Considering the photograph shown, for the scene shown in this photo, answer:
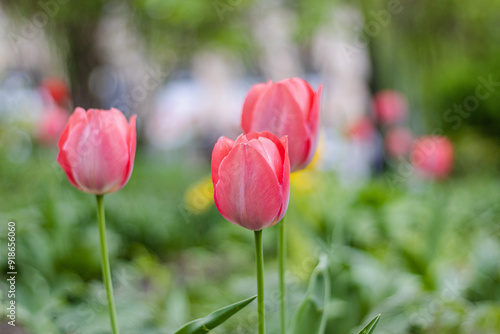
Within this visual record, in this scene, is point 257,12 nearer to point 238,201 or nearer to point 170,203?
point 170,203

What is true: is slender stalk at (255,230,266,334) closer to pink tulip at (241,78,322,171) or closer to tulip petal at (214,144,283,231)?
tulip petal at (214,144,283,231)

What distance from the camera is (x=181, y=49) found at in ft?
21.1

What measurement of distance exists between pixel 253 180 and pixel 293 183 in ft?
8.38

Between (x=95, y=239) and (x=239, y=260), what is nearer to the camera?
(x=95, y=239)

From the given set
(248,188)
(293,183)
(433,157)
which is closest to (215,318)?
(248,188)

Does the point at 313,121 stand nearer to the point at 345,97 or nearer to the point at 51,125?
the point at 51,125

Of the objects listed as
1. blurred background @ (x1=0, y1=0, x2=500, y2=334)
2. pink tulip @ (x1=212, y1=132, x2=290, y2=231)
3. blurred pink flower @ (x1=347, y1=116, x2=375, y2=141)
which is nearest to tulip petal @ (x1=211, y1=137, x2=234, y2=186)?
pink tulip @ (x1=212, y1=132, x2=290, y2=231)

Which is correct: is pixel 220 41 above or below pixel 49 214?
above

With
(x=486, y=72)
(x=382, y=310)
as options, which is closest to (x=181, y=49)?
(x=486, y=72)

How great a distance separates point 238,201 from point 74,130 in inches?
12.8

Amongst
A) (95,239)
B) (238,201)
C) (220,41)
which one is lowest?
(95,239)

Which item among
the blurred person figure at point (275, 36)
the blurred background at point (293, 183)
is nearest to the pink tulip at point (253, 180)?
the blurred background at point (293, 183)

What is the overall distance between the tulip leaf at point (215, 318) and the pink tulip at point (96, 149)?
0.94 ft

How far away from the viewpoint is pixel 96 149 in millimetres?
812
